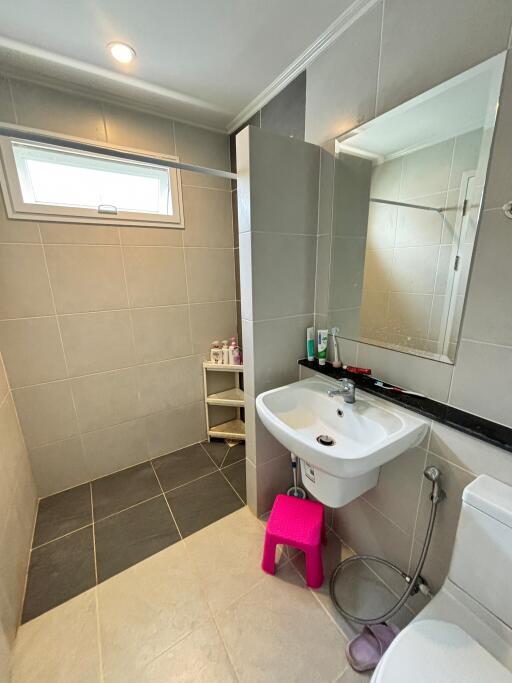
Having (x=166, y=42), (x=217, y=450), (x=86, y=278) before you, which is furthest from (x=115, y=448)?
(x=166, y=42)

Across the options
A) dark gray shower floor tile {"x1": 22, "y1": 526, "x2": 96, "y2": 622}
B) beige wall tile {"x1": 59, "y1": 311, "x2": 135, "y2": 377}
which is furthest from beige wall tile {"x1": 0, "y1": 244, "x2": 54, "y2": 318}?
dark gray shower floor tile {"x1": 22, "y1": 526, "x2": 96, "y2": 622}

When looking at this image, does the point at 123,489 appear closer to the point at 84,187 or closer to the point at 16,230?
the point at 16,230

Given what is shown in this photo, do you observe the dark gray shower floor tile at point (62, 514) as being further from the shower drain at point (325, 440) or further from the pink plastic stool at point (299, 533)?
the shower drain at point (325, 440)

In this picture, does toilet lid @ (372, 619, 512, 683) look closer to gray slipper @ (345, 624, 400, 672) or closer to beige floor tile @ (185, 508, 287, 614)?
gray slipper @ (345, 624, 400, 672)

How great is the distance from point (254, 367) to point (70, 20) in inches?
62.6

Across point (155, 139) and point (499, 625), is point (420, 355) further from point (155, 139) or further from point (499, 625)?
point (155, 139)

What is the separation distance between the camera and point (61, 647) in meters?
1.06

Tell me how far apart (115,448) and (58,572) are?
0.72m

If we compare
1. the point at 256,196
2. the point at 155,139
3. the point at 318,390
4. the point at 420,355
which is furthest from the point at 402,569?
the point at 155,139

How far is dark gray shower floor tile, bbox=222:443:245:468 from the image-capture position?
206 cm

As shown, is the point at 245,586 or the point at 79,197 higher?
the point at 79,197

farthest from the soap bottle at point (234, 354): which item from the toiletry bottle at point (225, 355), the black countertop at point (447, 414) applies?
the black countertop at point (447, 414)

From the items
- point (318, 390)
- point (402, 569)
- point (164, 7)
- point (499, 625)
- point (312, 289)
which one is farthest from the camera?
point (312, 289)

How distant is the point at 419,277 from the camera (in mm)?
1071
